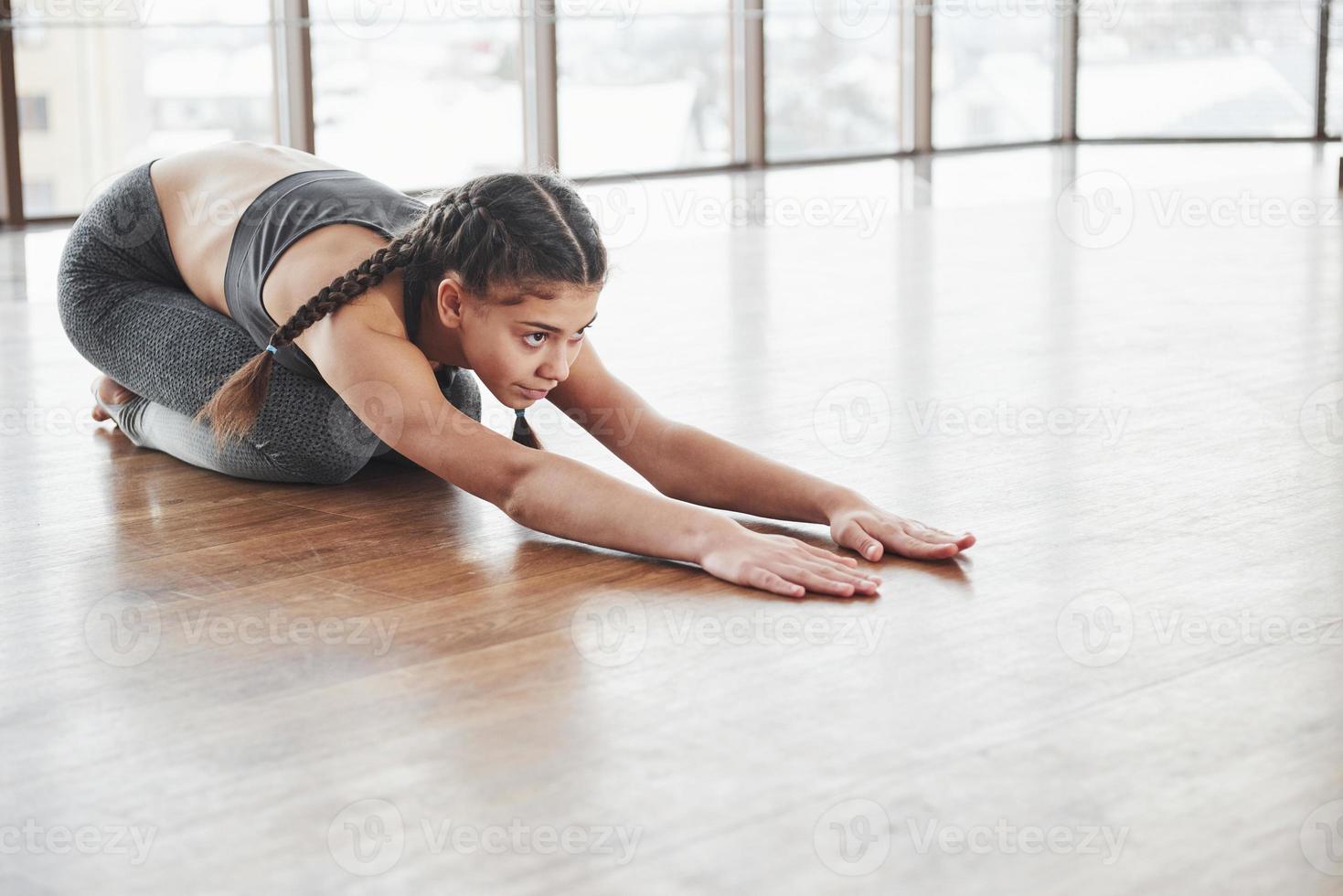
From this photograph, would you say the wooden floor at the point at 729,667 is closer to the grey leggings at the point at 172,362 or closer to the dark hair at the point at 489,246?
the grey leggings at the point at 172,362

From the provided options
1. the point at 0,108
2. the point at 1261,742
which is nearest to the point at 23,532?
the point at 1261,742

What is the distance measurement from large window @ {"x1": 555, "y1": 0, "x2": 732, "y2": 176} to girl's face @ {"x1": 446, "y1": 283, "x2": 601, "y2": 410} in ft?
17.0

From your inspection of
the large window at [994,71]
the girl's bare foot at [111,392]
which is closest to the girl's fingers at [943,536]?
the girl's bare foot at [111,392]

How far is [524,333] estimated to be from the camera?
5.73 feet

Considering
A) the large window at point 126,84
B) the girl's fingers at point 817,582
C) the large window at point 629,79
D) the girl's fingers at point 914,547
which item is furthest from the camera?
the large window at point 629,79

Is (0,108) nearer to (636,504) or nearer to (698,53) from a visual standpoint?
(698,53)

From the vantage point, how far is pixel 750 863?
1.02 metres

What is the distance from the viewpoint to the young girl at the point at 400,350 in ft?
5.63

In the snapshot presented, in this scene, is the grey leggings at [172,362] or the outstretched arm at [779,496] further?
the grey leggings at [172,362]

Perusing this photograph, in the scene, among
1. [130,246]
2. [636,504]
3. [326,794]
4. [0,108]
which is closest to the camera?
[326,794]

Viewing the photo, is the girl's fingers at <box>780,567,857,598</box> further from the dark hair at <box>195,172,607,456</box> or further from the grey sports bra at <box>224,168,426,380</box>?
the grey sports bra at <box>224,168,426,380</box>

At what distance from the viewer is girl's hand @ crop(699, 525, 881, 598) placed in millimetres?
1589

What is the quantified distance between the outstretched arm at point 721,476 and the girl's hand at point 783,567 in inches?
3.5

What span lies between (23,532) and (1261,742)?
1364 millimetres
